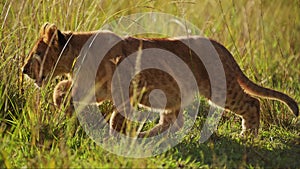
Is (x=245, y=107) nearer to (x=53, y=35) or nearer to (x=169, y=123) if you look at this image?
(x=169, y=123)

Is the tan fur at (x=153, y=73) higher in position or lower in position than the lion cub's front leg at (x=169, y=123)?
higher

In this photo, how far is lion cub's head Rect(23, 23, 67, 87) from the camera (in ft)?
15.1

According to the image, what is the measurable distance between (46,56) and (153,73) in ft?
2.80

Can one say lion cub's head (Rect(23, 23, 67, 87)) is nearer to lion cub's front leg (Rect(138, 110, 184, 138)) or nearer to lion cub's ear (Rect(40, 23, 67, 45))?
lion cub's ear (Rect(40, 23, 67, 45))

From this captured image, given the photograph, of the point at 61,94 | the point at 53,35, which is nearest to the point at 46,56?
the point at 53,35

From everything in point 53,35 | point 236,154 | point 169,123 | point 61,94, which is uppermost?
point 53,35

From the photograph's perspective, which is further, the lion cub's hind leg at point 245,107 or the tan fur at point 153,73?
the lion cub's hind leg at point 245,107

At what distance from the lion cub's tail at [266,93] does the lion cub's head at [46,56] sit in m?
1.55

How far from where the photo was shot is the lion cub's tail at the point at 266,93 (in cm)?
502

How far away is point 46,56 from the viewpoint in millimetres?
4637

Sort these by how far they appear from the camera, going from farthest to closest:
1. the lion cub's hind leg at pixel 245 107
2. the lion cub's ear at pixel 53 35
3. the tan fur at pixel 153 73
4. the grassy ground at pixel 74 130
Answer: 1. the lion cub's hind leg at pixel 245 107
2. the tan fur at pixel 153 73
3. the lion cub's ear at pixel 53 35
4. the grassy ground at pixel 74 130

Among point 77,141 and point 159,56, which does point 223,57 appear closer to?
point 159,56

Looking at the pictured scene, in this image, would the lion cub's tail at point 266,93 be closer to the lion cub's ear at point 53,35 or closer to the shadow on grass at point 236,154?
the shadow on grass at point 236,154

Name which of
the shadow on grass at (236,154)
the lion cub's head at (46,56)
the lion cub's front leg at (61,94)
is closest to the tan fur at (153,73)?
the lion cub's head at (46,56)
